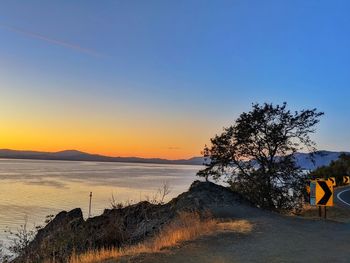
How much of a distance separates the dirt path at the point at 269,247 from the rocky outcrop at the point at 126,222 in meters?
5.58

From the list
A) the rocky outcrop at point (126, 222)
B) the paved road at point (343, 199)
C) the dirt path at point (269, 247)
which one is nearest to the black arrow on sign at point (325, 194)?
the dirt path at point (269, 247)

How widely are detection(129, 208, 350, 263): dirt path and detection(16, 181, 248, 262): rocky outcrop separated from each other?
558cm

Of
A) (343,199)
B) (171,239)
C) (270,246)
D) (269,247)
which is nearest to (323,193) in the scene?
(270,246)

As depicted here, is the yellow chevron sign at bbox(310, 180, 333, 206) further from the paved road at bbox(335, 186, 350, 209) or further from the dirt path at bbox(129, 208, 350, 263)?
the paved road at bbox(335, 186, 350, 209)

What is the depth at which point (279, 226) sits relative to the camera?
14.3m

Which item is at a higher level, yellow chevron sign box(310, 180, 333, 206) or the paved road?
yellow chevron sign box(310, 180, 333, 206)

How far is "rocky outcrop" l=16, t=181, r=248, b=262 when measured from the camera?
16828 mm

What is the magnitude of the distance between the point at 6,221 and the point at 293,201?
67.7 feet

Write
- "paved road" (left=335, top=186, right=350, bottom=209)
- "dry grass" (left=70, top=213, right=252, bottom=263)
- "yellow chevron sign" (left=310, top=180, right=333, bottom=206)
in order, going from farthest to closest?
"paved road" (left=335, top=186, right=350, bottom=209)
"yellow chevron sign" (left=310, top=180, right=333, bottom=206)
"dry grass" (left=70, top=213, right=252, bottom=263)

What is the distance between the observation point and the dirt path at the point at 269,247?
32.1 feet

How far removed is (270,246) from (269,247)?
134 mm

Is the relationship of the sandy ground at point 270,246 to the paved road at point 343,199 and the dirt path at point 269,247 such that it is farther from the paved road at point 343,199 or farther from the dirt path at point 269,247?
the paved road at point 343,199

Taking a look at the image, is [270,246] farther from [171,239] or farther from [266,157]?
[266,157]

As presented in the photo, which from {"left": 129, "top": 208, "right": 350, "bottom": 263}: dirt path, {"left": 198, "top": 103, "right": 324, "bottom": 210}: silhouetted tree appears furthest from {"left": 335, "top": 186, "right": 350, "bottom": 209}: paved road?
{"left": 129, "top": 208, "right": 350, "bottom": 263}: dirt path
